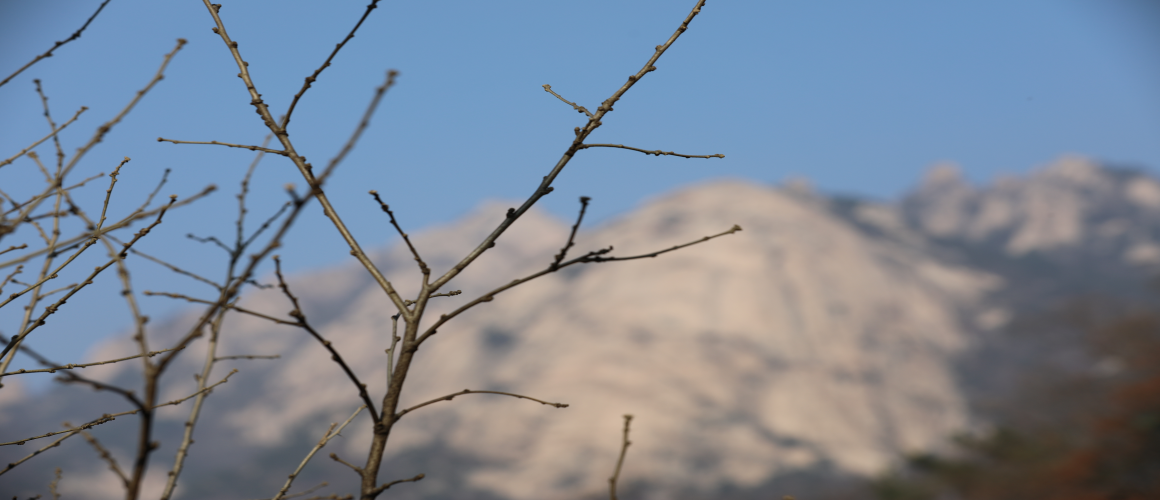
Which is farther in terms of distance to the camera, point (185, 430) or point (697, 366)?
point (697, 366)

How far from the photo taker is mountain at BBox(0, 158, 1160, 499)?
55.4 meters

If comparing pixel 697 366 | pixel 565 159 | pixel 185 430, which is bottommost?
pixel 185 430

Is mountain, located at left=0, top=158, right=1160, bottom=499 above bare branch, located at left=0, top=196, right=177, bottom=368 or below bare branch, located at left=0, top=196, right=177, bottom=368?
above

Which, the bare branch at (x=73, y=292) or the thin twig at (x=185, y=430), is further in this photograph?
the bare branch at (x=73, y=292)

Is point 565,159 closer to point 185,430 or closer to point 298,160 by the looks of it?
point 298,160

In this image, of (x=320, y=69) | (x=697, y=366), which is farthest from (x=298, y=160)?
(x=697, y=366)

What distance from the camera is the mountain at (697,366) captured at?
5538cm

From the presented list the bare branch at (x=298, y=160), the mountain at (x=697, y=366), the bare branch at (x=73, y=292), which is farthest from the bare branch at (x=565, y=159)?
the mountain at (x=697, y=366)

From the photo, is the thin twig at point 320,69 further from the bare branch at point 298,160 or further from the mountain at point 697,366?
the mountain at point 697,366

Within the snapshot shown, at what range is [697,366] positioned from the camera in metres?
63.0

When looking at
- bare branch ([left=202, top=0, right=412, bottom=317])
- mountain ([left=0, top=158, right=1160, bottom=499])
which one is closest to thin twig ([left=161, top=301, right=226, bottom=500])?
bare branch ([left=202, top=0, right=412, bottom=317])

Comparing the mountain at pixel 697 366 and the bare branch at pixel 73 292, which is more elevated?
the mountain at pixel 697 366

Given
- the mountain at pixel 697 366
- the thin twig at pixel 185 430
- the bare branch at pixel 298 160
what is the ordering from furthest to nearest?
1. the mountain at pixel 697 366
2. the bare branch at pixel 298 160
3. the thin twig at pixel 185 430

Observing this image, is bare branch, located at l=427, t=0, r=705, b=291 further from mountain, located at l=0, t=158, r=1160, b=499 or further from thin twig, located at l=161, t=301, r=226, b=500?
mountain, located at l=0, t=158, r=1160, b=499
